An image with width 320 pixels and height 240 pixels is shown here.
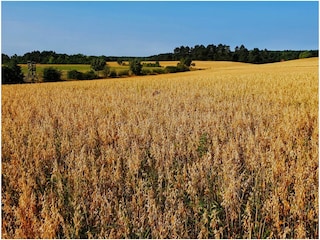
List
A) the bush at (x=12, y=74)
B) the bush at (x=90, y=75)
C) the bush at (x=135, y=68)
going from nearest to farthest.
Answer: the bush at (x=12, y=74) < the bush at (x=90, y=75) < the bush at (x=135, y=68)

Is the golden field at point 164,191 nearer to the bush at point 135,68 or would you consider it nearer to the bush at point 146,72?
the bush at point 135,68

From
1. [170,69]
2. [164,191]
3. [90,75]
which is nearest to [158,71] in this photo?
[170,69]

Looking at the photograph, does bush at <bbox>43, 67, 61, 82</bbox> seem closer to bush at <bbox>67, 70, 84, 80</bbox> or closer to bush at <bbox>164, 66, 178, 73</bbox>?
bush at <bbox>67, 70, 84, 80</bbox>

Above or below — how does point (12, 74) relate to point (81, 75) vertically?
above

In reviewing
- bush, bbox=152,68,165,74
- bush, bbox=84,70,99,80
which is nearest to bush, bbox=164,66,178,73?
bush, bbox=152,68,165,74

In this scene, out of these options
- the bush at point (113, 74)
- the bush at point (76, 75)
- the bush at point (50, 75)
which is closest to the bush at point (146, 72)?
the bush at point (113, 74)

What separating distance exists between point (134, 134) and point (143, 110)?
3.50 meters

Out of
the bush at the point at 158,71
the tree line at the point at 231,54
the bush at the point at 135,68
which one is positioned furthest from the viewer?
the tree line at the point at 231,54

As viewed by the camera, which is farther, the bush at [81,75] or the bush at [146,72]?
the bush at [146,72]

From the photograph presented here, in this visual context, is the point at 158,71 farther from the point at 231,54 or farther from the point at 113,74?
the point at 231,54

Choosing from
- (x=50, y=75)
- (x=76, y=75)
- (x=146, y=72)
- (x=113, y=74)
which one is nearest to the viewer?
(x=50, y=75)

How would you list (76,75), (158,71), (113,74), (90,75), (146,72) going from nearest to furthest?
(76,75) < (90,75) < (113,74) < (146,72) < (158,71)

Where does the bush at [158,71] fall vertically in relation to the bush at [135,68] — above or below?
below

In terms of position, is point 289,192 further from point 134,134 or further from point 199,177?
point 134,134
